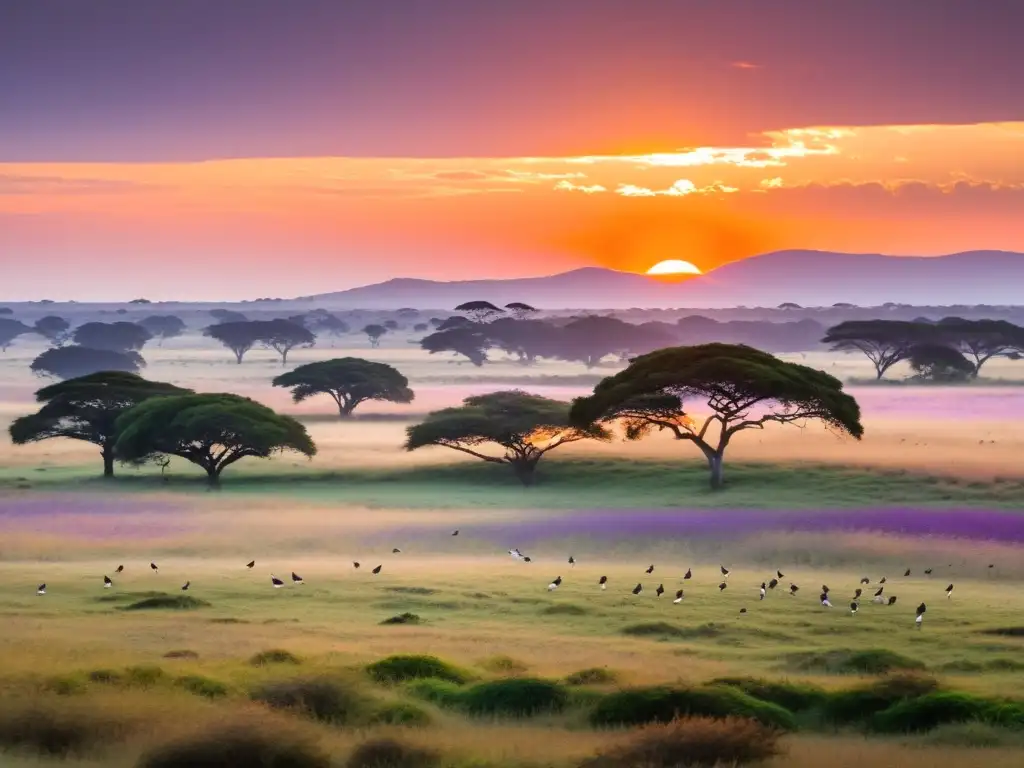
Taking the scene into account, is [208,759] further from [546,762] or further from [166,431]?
[166,431]

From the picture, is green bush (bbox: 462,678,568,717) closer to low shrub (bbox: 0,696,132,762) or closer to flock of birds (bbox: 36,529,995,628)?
low shrub (bbox: 0,696,132,762)

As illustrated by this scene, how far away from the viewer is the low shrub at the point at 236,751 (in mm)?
16719

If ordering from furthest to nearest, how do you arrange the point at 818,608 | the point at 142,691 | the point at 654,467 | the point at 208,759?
1. the point at 654,467
2. the point at 818,608
3. the point at 142,691
4. the point at 208,759

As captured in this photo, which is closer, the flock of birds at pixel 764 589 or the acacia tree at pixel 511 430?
the flock of birds at pixel 764 589

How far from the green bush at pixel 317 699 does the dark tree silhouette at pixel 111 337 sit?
175005 mm

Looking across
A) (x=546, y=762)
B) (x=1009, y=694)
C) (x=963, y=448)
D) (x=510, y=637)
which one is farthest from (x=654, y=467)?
(x=546, y=762)

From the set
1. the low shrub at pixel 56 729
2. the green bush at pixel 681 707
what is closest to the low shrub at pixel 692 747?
the green bush at pixel 681 707

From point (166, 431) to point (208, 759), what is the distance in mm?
49436

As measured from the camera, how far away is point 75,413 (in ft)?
232

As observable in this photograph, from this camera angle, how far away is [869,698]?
22469 millimetres

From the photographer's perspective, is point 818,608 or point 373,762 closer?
point 373,762

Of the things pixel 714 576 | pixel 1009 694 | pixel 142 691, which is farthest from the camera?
pixel 714 576

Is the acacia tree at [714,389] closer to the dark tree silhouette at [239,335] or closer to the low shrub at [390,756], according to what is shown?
the low shrub at [390,756]

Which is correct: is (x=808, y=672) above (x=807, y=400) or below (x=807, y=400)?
below
